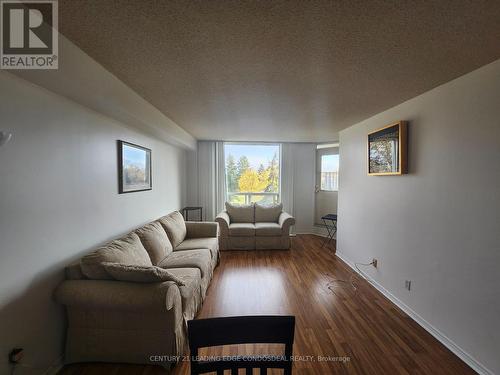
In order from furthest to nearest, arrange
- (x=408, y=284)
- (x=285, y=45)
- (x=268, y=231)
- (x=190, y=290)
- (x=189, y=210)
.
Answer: (x=189, y=210) < (x=268, y=231) < (x=408, y=284) < (x=190, y=290) < (x=285, y=45)

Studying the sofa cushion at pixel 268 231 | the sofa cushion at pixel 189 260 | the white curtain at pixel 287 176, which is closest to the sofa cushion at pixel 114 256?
the sofa cushion at pixel 189 260

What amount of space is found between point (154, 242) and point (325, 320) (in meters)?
2.03

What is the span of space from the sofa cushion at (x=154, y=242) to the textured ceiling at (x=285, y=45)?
1516mm

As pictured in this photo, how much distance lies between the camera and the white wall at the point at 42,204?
1.31 meters

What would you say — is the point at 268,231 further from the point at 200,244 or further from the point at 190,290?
the point at 190,290

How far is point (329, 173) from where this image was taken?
5.40 metres

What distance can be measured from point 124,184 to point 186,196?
275 centimetres

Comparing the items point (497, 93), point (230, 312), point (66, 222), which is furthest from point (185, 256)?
point (497, 93)

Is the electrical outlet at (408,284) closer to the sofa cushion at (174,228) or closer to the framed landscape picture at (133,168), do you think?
the sofa cushion at (174,228)

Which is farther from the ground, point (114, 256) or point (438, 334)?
point (114, 256)

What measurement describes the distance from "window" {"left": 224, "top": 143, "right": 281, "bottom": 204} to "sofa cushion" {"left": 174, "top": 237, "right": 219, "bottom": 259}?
212 cm

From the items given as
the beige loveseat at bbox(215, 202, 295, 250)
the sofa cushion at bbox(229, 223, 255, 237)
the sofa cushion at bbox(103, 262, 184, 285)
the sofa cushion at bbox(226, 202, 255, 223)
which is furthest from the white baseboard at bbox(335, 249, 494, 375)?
the sofa cushion at bbox(226, 202, 255, 223)

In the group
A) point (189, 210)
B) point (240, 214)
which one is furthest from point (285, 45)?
point (189, 210)

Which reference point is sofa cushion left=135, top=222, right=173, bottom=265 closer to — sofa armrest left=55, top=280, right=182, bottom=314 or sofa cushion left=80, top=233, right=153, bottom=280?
sofa cushion left=80, top=233, right=153, bottom=280
